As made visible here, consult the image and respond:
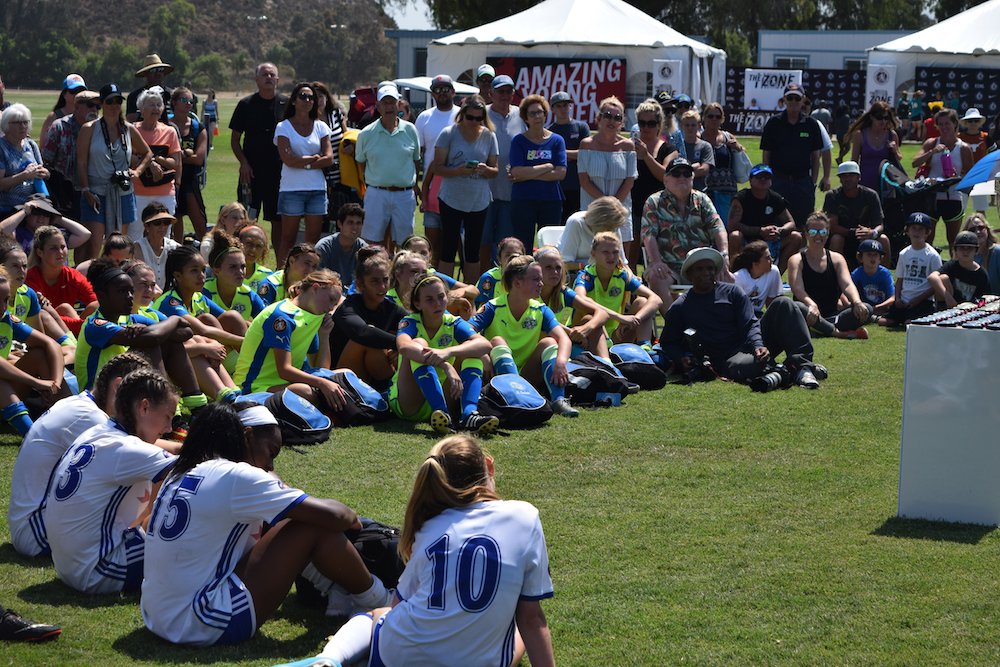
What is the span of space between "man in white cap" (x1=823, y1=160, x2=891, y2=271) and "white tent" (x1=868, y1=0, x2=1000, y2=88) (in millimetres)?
19729

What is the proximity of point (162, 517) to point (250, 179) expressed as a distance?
25.6ft

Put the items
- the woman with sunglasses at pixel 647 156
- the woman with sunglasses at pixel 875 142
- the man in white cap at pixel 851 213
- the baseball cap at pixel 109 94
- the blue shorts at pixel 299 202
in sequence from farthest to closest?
the woman with sunglasses at pixel 875 142 < the man in white cap at pixel 851 213 < the woman with sunglasses at pixel 647 156 < the blue shorts at pixel 299 202 < the baseball cap at pixel 109 94

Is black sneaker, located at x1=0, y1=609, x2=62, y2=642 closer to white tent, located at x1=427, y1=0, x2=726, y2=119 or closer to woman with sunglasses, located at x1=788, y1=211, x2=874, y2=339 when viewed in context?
woman with sunglasses, located at x1=788, y1=211, x2=874, y2=339

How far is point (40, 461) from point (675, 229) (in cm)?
639

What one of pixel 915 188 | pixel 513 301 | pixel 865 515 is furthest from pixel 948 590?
pixel 915 188

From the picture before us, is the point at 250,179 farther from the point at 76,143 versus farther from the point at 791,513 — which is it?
the point at 791,513

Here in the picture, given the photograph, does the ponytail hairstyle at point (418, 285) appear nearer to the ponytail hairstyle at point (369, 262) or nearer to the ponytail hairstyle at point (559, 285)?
the ponytail hairstyle at point (369, 262)

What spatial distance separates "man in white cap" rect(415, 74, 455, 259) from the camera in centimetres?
1059

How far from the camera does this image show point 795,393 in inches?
308

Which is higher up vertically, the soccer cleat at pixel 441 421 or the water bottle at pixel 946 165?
the water bottle at pixel 946 165

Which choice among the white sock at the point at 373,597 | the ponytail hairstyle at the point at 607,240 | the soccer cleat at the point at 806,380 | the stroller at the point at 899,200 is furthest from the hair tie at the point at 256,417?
the stroller at the point at 899,200

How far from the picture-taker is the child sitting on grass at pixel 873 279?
10.5 m

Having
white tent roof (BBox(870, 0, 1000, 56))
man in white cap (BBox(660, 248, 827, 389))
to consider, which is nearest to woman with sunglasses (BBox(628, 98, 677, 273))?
man in white cap (BBox(660, 248, 827, 389))

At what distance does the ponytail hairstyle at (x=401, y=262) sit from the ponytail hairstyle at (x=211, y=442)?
3728 millimetres
